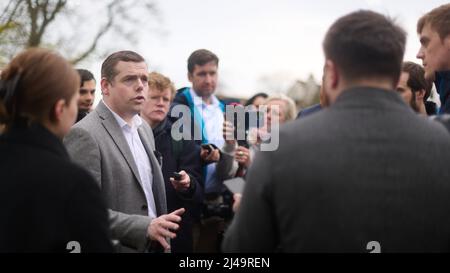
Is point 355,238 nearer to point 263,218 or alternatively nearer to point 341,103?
point 263,218

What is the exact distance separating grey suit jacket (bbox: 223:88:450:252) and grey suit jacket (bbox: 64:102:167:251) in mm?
1492

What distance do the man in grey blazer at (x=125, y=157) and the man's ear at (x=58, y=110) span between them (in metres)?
1.22

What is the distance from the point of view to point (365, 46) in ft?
6.72

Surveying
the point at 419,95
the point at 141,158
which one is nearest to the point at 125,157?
the point at 141,158

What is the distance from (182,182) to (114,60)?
1.11 m

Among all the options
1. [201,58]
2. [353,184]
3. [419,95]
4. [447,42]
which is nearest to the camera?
[353,184]

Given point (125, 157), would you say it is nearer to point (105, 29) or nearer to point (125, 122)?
point (125, 122)

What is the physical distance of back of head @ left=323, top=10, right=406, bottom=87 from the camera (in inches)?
81.0

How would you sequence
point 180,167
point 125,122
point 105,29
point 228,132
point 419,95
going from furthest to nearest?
1. point 105,29
2. point 228,132
3. point 180,167
4. point 419,95
5. point 125,122

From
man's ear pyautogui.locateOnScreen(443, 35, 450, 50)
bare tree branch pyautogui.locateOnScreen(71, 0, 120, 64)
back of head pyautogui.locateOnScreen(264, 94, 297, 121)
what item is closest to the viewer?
man's ear pyautogui.locateOnScreen(443, 35, 450, 50)

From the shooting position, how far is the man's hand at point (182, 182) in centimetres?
424

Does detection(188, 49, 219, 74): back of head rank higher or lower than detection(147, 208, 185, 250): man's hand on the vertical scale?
higher

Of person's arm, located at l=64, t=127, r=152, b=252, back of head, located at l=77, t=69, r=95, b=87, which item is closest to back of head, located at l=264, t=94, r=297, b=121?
back of head, located at l=77, t=69, r=95, b=87

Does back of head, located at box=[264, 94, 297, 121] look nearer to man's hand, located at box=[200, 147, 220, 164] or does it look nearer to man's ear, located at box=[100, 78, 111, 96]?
man's hand, located at box=[200, 147, 220, 164]
